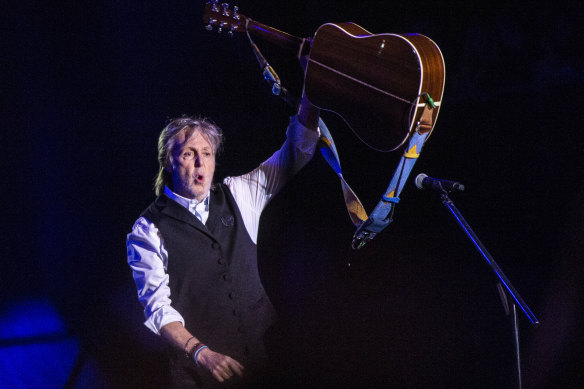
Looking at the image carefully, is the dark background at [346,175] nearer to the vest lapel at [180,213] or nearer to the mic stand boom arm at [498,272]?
Answer: the vest lapel at [180,213]

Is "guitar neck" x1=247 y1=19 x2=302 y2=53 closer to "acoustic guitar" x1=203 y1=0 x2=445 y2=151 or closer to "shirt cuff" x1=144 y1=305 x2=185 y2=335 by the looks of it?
"acoustic guitar" x1=203 y1=0 x2=445 y2=151

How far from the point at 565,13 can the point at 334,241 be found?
164 cm

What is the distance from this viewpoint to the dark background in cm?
186

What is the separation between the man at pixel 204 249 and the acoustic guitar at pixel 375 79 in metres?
0.17

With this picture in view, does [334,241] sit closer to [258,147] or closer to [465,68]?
A: [258,147]

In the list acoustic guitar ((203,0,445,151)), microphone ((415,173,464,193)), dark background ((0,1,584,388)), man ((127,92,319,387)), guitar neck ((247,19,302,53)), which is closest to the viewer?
acoustic guitar ((203,0,445,151))

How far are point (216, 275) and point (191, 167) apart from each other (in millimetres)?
468

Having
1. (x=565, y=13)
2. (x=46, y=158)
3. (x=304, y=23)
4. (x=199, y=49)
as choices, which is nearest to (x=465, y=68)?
(x=565, y=13)

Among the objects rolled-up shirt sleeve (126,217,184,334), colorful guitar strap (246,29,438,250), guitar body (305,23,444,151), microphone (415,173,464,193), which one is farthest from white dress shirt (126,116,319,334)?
microphone (415,173,464,193)

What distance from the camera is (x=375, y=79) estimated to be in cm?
131

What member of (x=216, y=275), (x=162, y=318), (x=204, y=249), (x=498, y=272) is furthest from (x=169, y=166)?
(x=498, y=272)

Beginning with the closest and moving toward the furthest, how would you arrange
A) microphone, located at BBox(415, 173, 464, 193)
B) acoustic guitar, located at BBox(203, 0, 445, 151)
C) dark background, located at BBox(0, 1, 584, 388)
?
acoustic guitar, located at BBox(203, 0, 445, 151) → microphone, located at BBox(415, 173, 464, 193) → dark background, located at BBox(0, 1, 584, 388)

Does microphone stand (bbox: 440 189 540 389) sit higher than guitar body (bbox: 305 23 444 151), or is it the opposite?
guitar body (bbox: 305 23 444 151)

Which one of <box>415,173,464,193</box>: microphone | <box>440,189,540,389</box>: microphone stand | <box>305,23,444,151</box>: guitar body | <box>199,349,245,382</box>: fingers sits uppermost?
<box>305,23,444,151</box>: guitar body
